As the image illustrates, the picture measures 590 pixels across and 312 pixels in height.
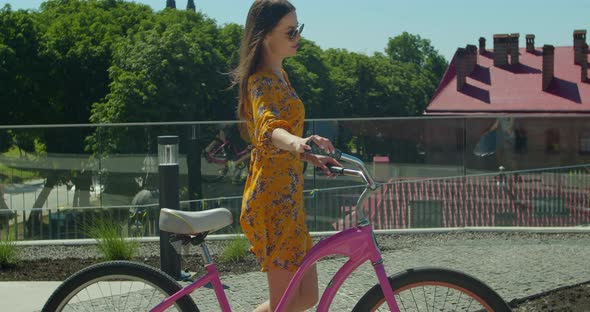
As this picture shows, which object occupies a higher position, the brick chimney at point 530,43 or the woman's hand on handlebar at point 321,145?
the brick chimney at point 530,43

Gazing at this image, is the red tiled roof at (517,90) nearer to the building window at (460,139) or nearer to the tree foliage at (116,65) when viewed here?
the tree foliage at (116,65)

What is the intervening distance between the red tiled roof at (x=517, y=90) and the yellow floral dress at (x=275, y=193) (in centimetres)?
6963

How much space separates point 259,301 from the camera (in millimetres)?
6246

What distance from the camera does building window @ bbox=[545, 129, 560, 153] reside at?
41.2ft

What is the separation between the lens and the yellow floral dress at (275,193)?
3.73 meters

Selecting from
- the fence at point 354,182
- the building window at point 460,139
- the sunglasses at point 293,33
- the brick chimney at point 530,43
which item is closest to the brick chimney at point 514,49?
the brick chimney at point 530,43

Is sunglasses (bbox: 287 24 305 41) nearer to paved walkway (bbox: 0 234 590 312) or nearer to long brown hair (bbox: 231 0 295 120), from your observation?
long brown hair (bbox: 231 0 295 120)

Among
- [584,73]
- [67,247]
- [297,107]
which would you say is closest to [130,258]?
[67,247]

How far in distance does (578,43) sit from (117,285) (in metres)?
72.7

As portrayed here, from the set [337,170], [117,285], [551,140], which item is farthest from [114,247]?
[551,140]

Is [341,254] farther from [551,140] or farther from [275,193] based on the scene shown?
[551,140]

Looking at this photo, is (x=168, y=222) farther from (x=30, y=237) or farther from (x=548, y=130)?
(x=548, y=130)

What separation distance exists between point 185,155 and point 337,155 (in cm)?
713

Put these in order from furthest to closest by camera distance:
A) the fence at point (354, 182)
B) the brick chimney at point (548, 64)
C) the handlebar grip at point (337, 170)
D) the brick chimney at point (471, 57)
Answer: the brick chimney at point (471, 57)
the brick chimney at point (548, 64)
the fence at point (354, 182)
the handlebar grip at point (337, 170)
